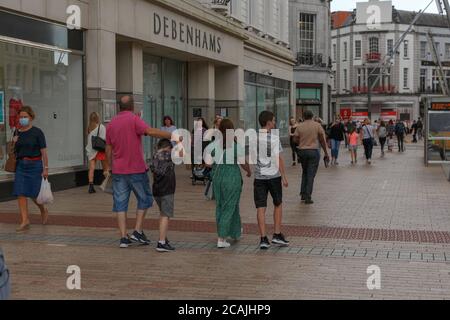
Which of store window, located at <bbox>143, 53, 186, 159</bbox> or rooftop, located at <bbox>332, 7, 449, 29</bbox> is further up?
rooftop, located at <bbox>332, 7, 449, 29</bbox>

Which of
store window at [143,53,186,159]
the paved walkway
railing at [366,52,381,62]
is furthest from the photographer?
railing at [366,52,381,62]

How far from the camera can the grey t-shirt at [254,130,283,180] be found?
8680mm

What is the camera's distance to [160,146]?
27.8 feet

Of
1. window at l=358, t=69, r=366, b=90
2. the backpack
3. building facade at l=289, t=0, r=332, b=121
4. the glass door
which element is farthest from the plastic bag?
window at l=358, t=69, r=366, b=90

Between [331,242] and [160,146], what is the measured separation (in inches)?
102

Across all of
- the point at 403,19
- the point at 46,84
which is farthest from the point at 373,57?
the point at 46,84

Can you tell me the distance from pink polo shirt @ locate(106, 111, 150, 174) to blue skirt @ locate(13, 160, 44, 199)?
6.39 ft

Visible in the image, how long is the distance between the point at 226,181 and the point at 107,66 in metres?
8.81

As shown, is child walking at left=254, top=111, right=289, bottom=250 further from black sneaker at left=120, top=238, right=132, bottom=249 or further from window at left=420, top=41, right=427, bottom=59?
window at left=420, top=41, right=427, bottom=59

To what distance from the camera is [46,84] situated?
50.3 ft

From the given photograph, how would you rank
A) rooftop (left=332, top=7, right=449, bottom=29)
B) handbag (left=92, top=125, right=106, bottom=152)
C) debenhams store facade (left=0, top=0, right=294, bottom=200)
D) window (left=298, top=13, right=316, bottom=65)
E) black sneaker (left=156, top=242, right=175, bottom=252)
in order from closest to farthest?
1. black sneaker (left=156, top=242, right=175, bottom=252)
2. debenhams store facade (left=0, top=0, right=294, bottom=200)
3. handbag (left=92, top=125, right=106, bottom=152)
4. window (left=298, top=13, right=316, bottom=65)
5. rooftop (left=332, top=7, right=449, bottom=29)

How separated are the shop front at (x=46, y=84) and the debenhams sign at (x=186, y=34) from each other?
416 centimetres
